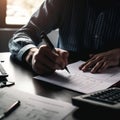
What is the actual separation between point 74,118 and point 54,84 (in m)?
0.27

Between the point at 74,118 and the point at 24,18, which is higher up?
the point at 74,118

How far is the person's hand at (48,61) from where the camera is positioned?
1.07m

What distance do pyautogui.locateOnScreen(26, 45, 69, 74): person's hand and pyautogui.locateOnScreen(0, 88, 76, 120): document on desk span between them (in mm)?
238

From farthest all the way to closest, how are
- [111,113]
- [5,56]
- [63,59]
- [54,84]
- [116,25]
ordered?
[116,25], [5,56], [63,59], [54,84], [111,113]

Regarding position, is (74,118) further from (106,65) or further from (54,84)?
(106,65)

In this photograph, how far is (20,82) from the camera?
96 centimetres

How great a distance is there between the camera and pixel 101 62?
117cm

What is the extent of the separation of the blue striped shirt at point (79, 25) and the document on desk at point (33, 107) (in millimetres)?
693

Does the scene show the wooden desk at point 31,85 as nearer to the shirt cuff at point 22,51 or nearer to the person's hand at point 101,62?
the shirt cuff at point 22,51

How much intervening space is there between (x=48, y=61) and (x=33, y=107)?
36cm

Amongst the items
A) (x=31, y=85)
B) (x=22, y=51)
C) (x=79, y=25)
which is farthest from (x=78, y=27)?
(x=31, y=85)

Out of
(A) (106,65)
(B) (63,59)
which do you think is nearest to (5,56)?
(B) (63,59)

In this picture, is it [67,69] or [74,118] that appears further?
[67,69]

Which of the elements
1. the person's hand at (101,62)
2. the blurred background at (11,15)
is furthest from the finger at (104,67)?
the blurred background at (11,15)
